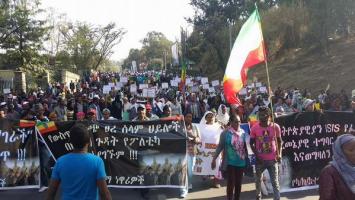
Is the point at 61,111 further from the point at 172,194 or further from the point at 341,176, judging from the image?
the point at 341,176

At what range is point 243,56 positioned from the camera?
776 cm

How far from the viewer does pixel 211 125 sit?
949cm

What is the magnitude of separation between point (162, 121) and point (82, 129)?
4386 mm

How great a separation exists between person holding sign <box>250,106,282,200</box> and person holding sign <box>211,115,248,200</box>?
216 mm

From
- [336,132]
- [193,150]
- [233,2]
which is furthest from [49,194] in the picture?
[233,2]

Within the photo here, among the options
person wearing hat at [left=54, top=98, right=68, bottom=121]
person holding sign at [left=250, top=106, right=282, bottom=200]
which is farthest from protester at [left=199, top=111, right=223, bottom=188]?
person wearing hat at [left=54, top=98, right=68, bottom=121]

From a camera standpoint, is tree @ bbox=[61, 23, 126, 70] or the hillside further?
tree @ bbox=[61, 23, 126, 70]

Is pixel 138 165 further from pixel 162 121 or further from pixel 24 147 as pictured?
pixel 24 147

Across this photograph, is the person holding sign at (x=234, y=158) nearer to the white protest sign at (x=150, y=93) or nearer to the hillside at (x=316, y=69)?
the white protest sign at (x=150, y=93)

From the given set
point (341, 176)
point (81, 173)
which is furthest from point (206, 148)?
point (341, 176)

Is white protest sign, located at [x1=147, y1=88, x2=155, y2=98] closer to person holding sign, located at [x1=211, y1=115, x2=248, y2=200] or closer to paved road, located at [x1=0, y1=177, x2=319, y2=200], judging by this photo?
paved road, located at [x1=0, y1=177, x2=319, y2=200]

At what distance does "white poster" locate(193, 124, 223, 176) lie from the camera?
374 inches

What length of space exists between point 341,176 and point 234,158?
376 cm

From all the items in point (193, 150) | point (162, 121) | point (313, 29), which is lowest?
point (193, 150)
